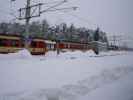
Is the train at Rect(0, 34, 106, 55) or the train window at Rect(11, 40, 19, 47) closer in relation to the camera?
the train at Rect(0, 34, 106, 55)

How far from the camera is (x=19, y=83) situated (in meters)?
7.16

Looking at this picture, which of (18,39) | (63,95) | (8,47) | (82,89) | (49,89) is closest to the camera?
(63,95)

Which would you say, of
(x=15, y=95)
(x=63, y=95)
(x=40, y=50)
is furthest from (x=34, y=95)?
(x=40, y=50)

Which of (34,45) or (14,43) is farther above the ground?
(14,43)

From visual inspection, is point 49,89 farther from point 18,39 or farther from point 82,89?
point 18,39

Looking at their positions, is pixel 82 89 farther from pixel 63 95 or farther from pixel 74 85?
pixel 63 95

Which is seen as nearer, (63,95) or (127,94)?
(63,95)

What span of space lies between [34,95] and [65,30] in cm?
8156

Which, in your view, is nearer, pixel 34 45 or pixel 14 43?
pixel 14 43

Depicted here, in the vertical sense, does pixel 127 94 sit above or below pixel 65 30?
below

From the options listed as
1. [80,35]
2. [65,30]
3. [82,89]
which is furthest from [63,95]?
[80,35]

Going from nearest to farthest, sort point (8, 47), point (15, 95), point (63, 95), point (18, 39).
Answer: point (15, 95) → point (63, 95) → point (8, 47) → point (18, 39)

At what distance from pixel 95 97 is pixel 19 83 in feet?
9.40

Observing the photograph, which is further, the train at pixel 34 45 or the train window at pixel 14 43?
the train window at pixel 14 43
